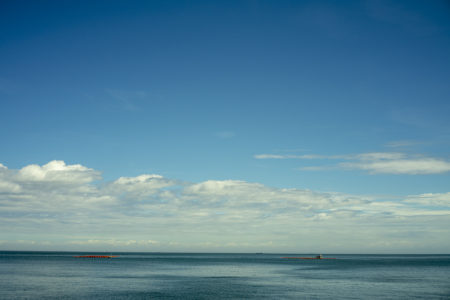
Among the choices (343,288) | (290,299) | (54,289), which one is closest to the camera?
(290,299)

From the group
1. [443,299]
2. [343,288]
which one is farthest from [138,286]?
[443,299]

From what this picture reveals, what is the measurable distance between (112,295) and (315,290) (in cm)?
3639

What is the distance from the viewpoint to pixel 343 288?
79.1 metres

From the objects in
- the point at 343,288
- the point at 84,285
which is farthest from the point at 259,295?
the point at 84,285

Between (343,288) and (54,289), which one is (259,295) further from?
(54,289)

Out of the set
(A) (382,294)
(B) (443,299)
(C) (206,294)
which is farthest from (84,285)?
(B) (443,299)

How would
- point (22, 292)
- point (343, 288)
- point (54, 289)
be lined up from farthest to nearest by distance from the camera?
point (343, 288) → point (54, 289) → point (22, 292)

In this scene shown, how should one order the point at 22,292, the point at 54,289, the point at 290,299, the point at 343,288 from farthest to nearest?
the point at 343,288 < the point at 54,289 < the point at 22,292 < the point at 290,299

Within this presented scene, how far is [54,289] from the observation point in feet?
241

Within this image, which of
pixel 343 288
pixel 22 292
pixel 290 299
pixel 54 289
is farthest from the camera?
pixel 343 288

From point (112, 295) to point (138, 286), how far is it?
14295 millimetres

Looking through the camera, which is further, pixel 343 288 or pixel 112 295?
pixel 343 288

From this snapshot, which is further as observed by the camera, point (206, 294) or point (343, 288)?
point (343, 288)

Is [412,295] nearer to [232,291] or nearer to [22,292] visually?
[232,291]
